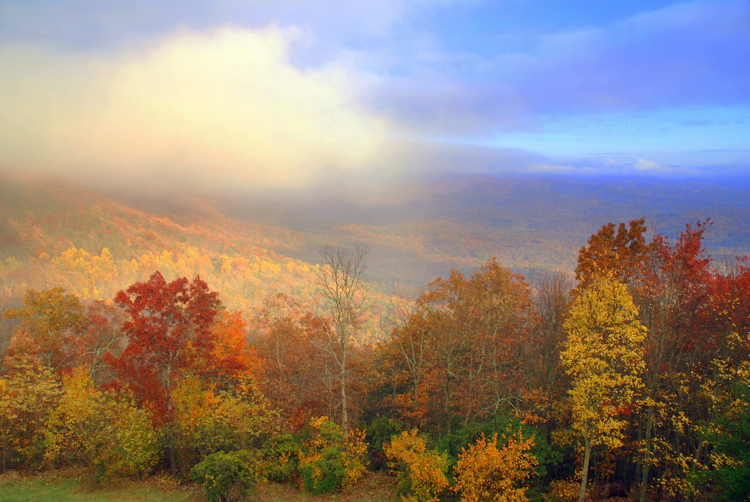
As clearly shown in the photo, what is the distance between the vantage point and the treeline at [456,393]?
1923 cm

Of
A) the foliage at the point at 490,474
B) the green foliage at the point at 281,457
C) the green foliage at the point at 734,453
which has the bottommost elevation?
the green foliage at the point at 281,457

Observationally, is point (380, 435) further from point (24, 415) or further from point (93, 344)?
point (93, 344)

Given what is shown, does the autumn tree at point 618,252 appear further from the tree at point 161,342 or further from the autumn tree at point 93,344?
the autumn tree at point 93,344

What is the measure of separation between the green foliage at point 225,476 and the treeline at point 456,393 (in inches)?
3.8

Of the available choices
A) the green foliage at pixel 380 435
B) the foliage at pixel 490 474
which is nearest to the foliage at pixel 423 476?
the foliage at pixel 490 474

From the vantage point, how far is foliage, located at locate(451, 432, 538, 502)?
1916 cm

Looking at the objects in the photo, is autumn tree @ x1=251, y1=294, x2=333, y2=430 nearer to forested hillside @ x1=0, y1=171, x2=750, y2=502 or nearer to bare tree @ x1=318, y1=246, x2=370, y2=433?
forested hillside @ x1=0, y1=171, x2=750, y2=502

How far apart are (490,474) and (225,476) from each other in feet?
39.5

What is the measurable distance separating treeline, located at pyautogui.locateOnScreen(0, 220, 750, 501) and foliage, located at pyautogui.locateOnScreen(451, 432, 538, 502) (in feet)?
0.28

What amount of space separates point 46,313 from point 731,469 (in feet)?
136

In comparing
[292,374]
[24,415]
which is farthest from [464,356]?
[24,415]

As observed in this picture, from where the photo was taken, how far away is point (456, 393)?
2800cm

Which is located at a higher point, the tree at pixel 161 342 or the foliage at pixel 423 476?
the tree at pixel 161 342

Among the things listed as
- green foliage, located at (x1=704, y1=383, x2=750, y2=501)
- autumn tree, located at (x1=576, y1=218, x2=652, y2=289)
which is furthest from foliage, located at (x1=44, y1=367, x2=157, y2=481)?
green foliage, located at (x1=704, y1=383, x2=750, y2=501)
